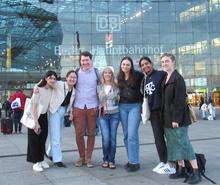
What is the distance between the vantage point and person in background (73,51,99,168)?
26.0 feet

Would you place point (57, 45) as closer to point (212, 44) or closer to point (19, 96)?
point (212, 44)

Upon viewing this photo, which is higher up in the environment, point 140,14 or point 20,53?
point 140,14

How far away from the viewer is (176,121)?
664 cm

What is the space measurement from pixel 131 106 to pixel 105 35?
39937 millimetres

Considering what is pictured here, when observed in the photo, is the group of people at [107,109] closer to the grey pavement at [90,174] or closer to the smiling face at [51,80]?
the smiling face at [51,80]

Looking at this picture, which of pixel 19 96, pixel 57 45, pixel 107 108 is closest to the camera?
pixel 107 108

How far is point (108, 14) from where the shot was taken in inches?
1866

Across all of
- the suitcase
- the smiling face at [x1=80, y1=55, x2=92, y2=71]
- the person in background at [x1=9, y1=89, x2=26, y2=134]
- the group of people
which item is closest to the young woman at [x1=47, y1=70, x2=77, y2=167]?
the group of people

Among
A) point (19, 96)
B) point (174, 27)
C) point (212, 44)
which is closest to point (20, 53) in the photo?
point (174, 27)

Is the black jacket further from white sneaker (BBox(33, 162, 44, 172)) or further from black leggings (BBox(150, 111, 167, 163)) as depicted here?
white sneaker (BBox(33, 162, 44, 172))

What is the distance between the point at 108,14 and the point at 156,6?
5.47 meters

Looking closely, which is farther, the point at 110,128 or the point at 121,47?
the point at 121,47

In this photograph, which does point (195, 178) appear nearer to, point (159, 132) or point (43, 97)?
point (159, 132)

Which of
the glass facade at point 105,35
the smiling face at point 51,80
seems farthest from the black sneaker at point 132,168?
the glass facade at point 105,35
